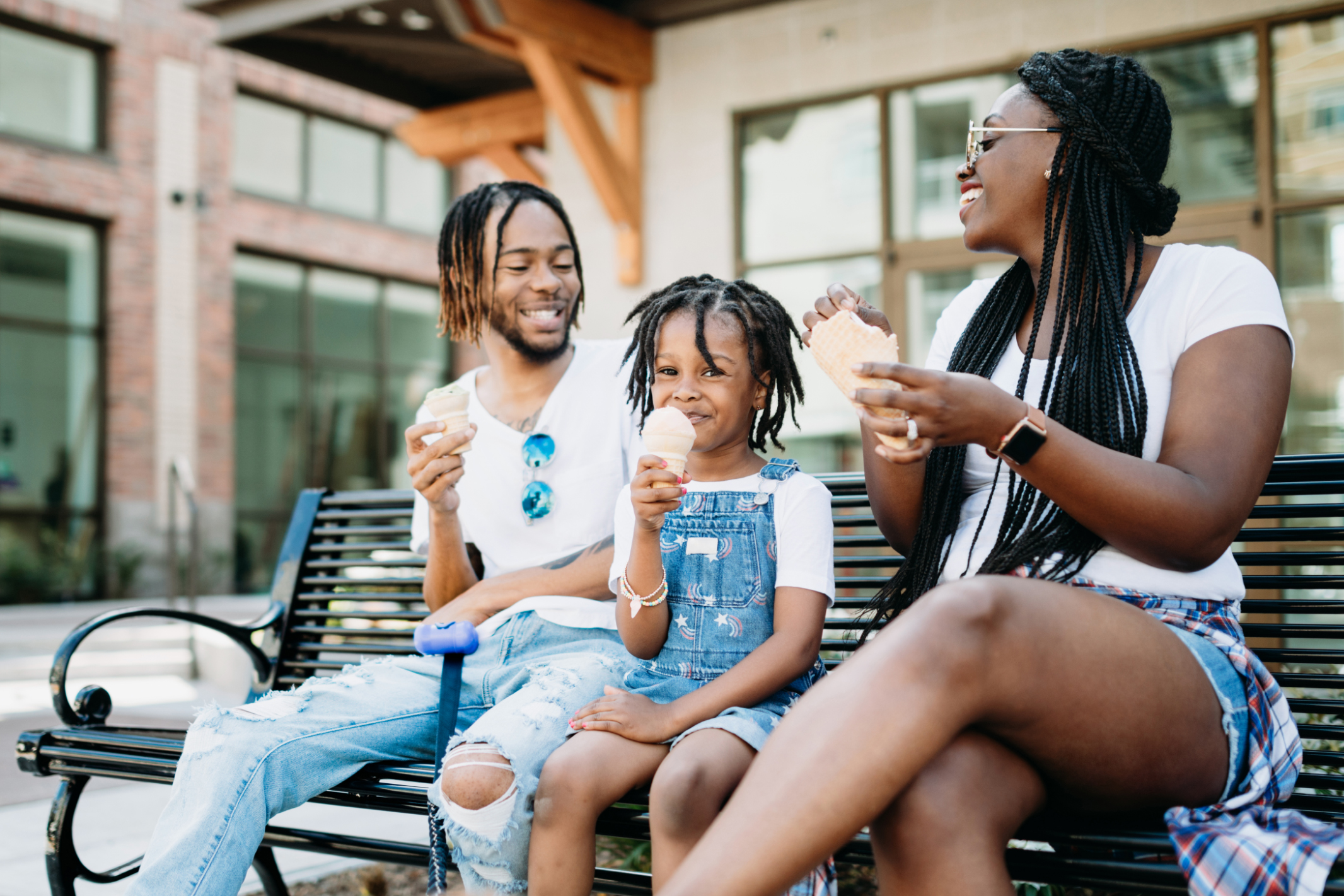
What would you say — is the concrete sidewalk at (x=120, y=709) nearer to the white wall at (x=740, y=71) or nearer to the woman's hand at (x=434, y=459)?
the woman's hand at (x=434, y=459)

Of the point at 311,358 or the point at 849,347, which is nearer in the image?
the point at 849,347

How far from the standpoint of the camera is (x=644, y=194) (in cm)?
738

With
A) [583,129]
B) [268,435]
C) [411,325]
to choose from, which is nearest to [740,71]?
[583,129]

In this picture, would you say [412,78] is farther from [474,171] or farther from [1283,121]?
[474,171]

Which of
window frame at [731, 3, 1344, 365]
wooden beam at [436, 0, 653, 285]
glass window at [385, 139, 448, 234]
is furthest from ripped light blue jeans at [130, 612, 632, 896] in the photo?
glass window at [385, 139, 448, 234]

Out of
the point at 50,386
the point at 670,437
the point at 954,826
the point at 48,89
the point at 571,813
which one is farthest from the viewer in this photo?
the point at 50,386

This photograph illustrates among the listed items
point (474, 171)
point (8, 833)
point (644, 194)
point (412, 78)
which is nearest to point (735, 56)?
Result: point (644, 194)

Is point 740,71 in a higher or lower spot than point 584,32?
lower

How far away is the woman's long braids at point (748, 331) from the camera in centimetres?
226

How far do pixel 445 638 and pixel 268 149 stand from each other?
13106mm

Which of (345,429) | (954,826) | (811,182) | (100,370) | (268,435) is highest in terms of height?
(811,182)

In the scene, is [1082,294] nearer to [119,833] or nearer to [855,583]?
[855,583]

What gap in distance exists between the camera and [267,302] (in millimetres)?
13641

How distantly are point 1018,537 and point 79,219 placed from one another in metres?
12.3
